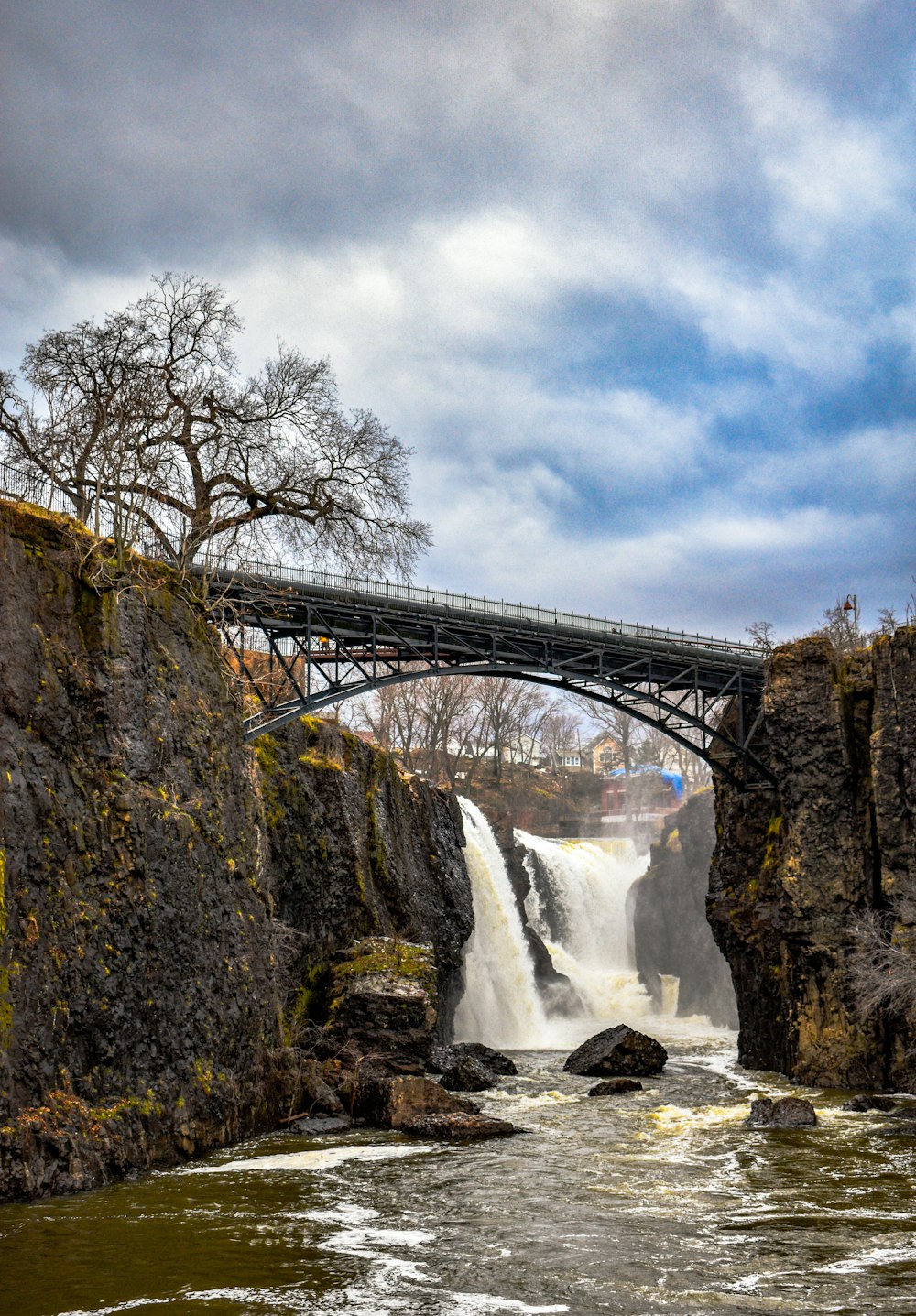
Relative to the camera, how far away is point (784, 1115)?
20828 mm

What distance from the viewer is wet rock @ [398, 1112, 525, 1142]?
62.5ft

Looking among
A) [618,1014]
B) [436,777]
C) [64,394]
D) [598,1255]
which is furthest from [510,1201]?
[436,777]

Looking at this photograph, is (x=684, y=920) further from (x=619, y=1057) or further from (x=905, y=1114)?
(x=905, y=1114)

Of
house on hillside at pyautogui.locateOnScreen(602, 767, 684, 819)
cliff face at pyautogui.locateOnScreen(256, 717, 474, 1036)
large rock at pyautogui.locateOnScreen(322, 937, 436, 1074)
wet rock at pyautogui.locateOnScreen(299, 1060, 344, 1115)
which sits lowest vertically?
wet rock at pyautogui.locateOnScreen(299, 1060, 344, 1115)

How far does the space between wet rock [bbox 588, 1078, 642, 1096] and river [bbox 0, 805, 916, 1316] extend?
386 centimetres

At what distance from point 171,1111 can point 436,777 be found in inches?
1935

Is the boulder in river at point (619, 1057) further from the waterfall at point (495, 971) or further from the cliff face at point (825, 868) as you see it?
the waterfall at point (495, 971)

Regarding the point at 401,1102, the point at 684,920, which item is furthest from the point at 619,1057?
the point at 684,920

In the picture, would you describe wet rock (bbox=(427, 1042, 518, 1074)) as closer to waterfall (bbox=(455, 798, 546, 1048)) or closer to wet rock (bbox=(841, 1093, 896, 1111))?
waterfall (bbox=(455, 798, 546, 1048))

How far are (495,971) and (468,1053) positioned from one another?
10.5 meters

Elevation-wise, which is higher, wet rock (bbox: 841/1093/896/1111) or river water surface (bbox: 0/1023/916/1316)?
river water surface (bbox: 0/1023/916/1316)

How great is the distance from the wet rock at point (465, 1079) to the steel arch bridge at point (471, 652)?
8591 millimetres

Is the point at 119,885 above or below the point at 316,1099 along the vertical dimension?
above

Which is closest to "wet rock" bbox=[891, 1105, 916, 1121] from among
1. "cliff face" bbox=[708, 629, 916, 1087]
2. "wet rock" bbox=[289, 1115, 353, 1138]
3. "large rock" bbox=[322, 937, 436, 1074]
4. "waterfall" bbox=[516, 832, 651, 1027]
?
"cliff face" bbox=[708, 629, 916, 1087]
